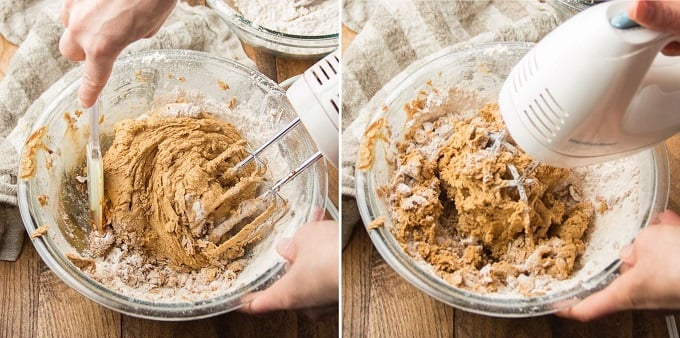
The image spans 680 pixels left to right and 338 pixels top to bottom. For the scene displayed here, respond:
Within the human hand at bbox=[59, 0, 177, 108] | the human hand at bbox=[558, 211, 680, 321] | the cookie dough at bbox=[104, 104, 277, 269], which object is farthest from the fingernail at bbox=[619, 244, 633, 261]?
the human hand at bbox=[59, 0, 177, 108]

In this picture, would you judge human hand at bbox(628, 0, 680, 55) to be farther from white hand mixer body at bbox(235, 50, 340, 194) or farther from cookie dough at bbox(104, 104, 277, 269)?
cookie dough at bbox(104, 104, 277, 269)

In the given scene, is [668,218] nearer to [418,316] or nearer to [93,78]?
[418,316]

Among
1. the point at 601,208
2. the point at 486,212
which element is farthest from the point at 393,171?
the point at 601,208

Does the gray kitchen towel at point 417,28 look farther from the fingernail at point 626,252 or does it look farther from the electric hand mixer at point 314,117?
the fingernail at point 626,252

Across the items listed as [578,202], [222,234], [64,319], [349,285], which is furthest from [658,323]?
[64,319]

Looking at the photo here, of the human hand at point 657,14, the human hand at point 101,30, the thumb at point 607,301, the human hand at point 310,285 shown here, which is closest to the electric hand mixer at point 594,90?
the human hand at point 657,14
